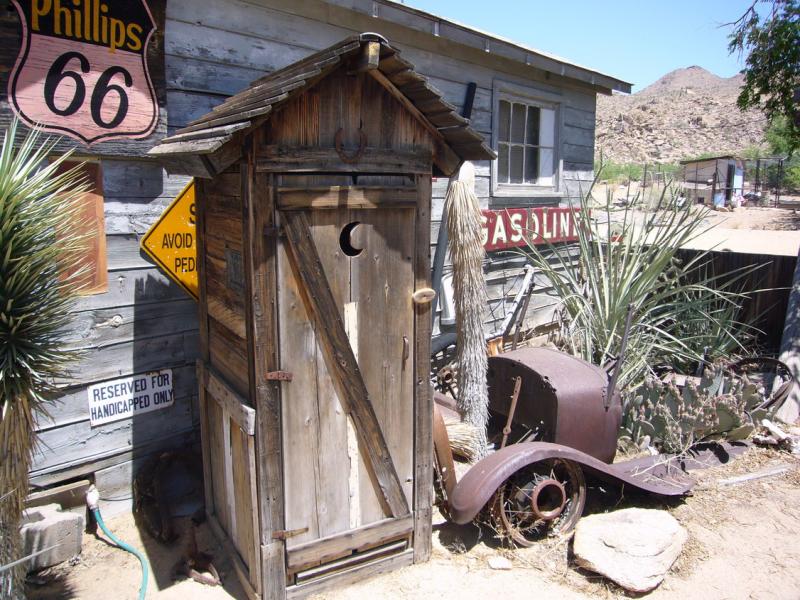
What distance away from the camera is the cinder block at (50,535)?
3590 mm

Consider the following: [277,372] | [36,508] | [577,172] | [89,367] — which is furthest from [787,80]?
[36,508]

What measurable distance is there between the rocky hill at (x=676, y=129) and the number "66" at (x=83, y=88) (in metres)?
46.9

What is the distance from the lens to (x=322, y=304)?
325 centimetres

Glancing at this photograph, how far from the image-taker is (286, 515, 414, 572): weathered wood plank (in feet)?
11.1

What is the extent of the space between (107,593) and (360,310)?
2.21 m

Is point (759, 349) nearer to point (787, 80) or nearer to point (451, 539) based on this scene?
point (787, 80)

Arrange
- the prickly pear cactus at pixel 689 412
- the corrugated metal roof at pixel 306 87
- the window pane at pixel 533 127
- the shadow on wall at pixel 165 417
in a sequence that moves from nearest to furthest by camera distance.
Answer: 1. the corrugated metal roof at pixel 306 87
2. the shadow on wall at pixel 165 417
3. the prickly pear cactus at pixel 689 412
4. the window pane at pixel 533 127

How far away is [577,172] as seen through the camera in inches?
328

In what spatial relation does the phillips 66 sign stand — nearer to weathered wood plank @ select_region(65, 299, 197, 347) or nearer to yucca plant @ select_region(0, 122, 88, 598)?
yucca plant @ select_region(0, 122, 88, 598)

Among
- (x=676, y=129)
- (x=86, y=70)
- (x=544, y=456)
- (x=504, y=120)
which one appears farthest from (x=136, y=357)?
(x=676, y=129)

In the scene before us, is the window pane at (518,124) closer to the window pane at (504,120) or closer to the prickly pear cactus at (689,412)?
the window pane at (504,120)

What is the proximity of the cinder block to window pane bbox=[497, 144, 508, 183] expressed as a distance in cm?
548

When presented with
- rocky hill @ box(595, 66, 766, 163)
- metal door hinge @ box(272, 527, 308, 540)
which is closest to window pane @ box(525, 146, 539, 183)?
metal door hinge @ box(272, 527, 308, 540)

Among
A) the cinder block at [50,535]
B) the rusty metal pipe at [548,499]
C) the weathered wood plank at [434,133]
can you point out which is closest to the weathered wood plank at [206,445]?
the cinder block at [50,535]
